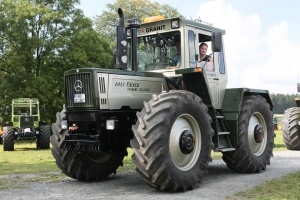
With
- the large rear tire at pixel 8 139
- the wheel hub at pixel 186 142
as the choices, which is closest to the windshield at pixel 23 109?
the large rear tire at pixel 8 139

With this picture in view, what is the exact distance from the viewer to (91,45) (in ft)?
112

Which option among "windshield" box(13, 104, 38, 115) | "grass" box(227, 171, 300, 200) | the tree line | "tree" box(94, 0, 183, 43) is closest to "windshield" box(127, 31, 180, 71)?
"grass" box(227, 171, 300, 200)

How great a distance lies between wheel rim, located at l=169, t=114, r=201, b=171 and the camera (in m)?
7.43

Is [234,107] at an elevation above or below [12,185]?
above

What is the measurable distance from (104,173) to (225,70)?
3490 millimetres

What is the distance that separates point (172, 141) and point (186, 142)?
0.28 meters

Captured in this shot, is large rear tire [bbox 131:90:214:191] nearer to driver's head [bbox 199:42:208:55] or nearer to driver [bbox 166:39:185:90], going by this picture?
driver [bbox 166:39:185:90]

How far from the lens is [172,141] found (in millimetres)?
7398

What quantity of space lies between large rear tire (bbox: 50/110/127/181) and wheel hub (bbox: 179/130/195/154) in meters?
1.40

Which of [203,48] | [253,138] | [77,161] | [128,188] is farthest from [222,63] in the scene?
[77,161]

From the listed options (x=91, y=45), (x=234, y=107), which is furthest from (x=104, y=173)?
(x=91, y=45)

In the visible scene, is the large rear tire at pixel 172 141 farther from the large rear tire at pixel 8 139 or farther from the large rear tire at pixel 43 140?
the large rear tire at pixel 8 139

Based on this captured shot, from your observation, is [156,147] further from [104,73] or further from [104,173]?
[104,173]

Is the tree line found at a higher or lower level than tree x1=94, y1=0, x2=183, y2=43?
lower
